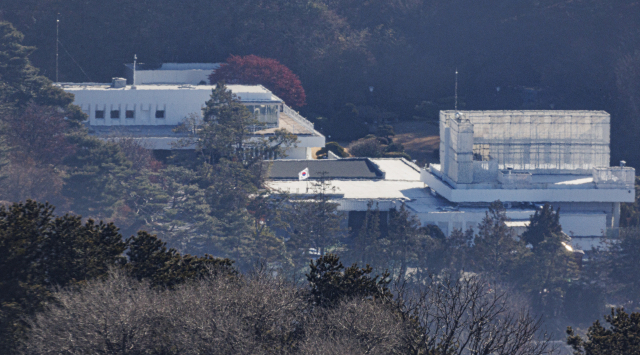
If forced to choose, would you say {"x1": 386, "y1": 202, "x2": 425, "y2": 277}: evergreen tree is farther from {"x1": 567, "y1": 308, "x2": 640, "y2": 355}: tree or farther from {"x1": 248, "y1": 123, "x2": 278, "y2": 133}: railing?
{"x1": 567, "y1": 308, "x2": 640, "y2": 355}: tree

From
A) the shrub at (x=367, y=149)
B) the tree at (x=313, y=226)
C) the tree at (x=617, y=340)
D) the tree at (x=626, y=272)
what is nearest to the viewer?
the tree at (x=617, y=340)

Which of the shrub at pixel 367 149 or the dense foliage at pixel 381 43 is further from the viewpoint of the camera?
the dense foliage at pixel 381 43

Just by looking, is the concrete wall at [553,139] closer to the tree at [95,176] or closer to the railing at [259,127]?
the railing at [259,127]

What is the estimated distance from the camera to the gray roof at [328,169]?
6812 centimetres

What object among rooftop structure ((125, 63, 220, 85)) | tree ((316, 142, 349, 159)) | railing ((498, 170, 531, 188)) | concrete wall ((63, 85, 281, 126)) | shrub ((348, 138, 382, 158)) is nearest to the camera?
railing ((498, 170, 531, 188))

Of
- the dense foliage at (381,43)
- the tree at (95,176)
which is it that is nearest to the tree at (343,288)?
the tree at (95,176)

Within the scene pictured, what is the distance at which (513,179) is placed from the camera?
61.8 metres

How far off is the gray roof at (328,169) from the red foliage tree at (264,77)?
24.5m

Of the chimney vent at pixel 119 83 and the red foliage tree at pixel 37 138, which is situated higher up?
the chimney vent at pixel 119 83

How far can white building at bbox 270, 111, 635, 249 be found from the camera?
60406mm

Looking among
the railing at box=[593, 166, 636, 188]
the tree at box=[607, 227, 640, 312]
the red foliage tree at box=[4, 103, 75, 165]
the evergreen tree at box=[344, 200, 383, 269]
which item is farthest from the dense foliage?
the tree at box=[607, 227, 640, 312]

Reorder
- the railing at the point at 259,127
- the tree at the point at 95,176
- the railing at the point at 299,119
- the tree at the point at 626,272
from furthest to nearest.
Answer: the railing at the point at 299,119 → the railing at the point at 259,127 → the tree at the point at 95,176 → the tree at the point at 626,272

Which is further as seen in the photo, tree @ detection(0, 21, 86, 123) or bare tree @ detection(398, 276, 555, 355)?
tree @ detection(0, 21, 86, 123)

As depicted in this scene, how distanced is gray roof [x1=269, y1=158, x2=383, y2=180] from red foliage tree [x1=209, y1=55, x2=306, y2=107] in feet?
80.4
